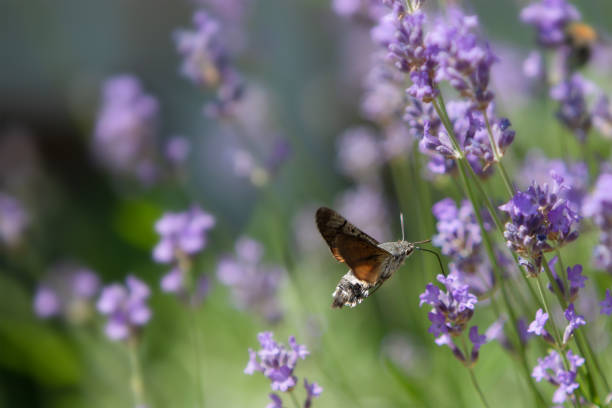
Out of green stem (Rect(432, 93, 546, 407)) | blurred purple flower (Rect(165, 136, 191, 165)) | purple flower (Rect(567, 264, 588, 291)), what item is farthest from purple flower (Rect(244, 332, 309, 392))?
blurred purple flower (Rect(165, 136, 191, 165))

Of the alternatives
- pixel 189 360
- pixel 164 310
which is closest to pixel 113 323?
pixel 189 360

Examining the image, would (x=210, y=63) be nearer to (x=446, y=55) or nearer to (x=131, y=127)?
(x=131, y=127)

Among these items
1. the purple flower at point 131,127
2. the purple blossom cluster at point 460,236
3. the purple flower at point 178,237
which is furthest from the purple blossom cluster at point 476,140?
the purple flower at point 131,127

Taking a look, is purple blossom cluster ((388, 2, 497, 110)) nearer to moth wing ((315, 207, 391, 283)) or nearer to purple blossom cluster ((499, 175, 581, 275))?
purple blossom cluster ((499, 175, 581, 275))

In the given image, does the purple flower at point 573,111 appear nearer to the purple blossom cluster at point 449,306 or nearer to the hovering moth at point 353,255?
the hovering moth at point 353,255

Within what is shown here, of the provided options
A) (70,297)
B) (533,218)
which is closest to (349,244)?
(533,218)
